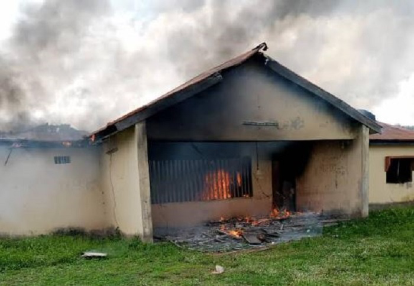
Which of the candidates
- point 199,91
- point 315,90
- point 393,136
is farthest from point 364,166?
point 199,91

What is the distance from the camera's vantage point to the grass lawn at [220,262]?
6301 mm

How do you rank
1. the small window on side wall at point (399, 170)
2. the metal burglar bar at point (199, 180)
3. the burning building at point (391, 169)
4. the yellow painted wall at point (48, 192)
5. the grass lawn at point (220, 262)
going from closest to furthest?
the grass lawn at point (220, 262) → the yellow painted wall at point (48, 192) → the metal burglar bar at point (199, 180) → the burning building at point (391, 169) → the small window on side wall at point (399, 170)

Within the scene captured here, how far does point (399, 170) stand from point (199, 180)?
7.44 m

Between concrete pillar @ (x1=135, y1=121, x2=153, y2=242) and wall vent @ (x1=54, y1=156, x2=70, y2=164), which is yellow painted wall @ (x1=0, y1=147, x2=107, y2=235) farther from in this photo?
concrete pillar @ (x1=135, y1=121, x2=153, y2=242)

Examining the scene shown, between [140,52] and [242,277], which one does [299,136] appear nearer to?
[242,277]

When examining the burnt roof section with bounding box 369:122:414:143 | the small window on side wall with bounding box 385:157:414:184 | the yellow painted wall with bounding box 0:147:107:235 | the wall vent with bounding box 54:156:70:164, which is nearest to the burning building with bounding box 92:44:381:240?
the yellow painted wall with bounding box 0:147:107:235

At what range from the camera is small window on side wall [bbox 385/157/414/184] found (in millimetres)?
14516

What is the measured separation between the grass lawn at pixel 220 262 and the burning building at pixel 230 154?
103 cm

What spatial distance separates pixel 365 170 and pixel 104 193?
719cm

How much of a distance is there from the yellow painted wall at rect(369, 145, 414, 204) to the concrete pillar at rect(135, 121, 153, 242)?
28.5 feet

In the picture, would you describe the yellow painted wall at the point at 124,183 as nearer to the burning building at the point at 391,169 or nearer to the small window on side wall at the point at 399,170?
the burning building at the point at 391,169

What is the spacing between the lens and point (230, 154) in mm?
13156

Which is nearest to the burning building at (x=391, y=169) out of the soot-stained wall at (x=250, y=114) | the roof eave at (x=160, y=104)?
the soot-stained wall at (x=250, y=114)

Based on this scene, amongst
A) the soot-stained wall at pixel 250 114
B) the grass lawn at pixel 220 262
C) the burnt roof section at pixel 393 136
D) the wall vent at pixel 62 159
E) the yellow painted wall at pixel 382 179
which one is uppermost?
the soot-stained wall at pixel 250 114
